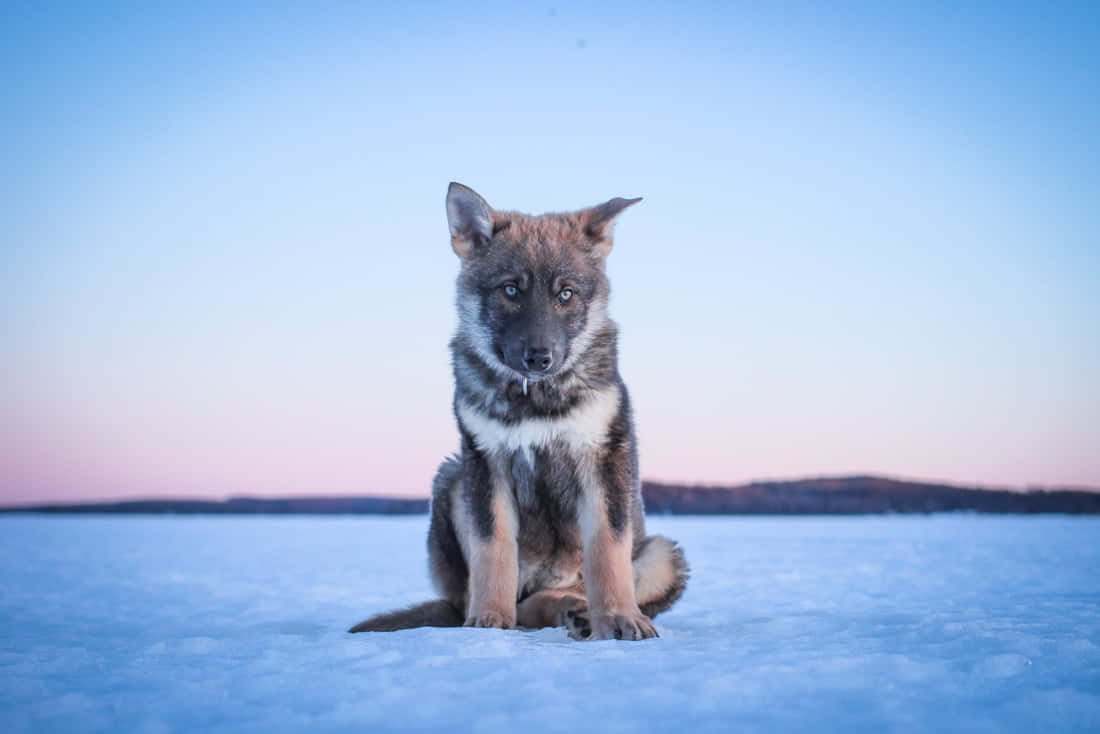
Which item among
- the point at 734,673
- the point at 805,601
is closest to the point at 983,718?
the point at 734,673

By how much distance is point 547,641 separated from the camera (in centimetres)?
368

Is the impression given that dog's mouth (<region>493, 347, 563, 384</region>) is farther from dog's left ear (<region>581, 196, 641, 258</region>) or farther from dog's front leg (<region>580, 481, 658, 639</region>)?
dog's left ear (<region>581, 196, 641, 258</region>)

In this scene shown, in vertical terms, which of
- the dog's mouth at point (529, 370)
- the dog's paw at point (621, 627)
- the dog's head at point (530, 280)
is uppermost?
the dog's head at point (530, 280)

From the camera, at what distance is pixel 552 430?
4.12 meters

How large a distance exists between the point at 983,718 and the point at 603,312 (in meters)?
2.98

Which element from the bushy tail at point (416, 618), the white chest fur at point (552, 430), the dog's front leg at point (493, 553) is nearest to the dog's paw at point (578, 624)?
the dog's front leg at point (493, 553)

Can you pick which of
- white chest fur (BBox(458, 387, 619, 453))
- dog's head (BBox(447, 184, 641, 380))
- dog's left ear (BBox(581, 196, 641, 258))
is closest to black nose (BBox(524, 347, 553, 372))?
dog's head (BBox(447, 184, 641, 380))

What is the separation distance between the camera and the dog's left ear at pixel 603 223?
4.62 metres

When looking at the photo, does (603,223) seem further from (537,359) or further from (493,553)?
(493,553)

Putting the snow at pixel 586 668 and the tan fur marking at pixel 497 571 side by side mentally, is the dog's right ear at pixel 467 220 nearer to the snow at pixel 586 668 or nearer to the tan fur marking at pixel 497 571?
the tan fur marking at pixel 497 571

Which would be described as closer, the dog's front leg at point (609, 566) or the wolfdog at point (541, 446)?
the dog's front leg at point (609, 566)

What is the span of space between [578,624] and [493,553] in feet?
1.99

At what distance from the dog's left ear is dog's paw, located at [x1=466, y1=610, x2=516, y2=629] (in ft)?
7.39

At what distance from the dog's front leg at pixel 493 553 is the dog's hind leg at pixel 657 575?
862mm
